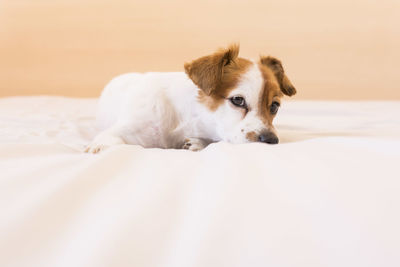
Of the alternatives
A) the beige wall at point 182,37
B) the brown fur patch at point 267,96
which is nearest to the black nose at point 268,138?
the brown fur patch at point 267,96

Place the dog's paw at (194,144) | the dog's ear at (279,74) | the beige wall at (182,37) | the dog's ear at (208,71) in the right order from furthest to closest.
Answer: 1. the beige wall at (182,37)
2. the dog's ear at (279,74)
3. the dog's ear at (208,71)
4. the dog's paw at (194,144)

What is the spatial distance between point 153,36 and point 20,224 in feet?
12.0

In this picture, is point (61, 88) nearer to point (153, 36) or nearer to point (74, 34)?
point (74, 34)

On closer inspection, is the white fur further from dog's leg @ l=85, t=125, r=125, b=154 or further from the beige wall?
the beige wall

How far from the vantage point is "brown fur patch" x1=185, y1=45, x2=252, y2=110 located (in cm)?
139

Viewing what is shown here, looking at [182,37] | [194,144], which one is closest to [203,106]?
[194,144]

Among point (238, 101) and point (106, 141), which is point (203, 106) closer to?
point (238, 101)

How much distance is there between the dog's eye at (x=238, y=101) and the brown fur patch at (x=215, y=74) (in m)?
0.04

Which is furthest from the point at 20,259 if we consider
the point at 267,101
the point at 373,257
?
the point at 267,101

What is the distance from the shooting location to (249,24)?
12.9 feet

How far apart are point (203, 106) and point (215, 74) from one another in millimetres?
148

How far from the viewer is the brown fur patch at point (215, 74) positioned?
4.57 ft

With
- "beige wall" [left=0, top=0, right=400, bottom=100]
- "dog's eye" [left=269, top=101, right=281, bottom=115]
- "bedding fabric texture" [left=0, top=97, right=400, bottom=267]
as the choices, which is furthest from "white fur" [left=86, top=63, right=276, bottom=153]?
"beige wall" [left=0, top=0, right=400, bottom=100]

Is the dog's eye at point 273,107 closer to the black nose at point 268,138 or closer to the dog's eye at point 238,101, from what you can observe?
the dog's eye at point 238,101
